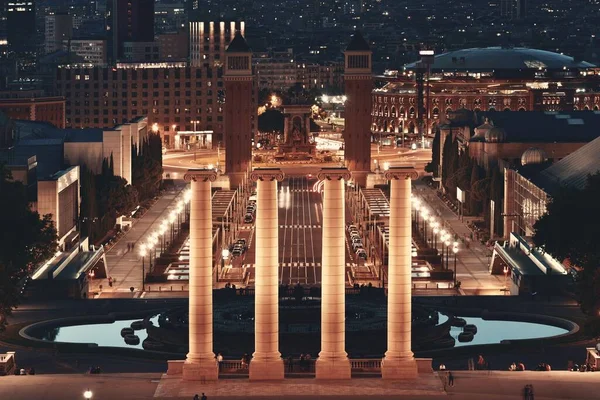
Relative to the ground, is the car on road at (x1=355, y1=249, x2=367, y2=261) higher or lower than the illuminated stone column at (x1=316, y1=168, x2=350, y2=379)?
lower

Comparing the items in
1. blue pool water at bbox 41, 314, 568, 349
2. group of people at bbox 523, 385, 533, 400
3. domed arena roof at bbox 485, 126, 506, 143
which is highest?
domed arena roof at bbox 485, 126, 506, 143

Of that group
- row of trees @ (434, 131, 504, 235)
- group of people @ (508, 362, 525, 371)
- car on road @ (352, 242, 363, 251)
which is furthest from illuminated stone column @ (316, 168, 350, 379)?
row of trees @ (434, 131, 504, 235)

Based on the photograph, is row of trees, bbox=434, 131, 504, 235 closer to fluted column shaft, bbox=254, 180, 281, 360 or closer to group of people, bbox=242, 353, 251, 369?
group of people, bbox=242, 353, 251, 369

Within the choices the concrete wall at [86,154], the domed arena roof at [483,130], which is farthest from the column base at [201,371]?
the domed arena roof at [483,130]

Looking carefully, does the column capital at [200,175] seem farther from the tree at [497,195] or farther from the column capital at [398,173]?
the tree at [497,195]

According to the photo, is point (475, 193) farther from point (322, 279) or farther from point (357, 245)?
point (322, 279)

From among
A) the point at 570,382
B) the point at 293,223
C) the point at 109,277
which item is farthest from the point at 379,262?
the point at 570,382

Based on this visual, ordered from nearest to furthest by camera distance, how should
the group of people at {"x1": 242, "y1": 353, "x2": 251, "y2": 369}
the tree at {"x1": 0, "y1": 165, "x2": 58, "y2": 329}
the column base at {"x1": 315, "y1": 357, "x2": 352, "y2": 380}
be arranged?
the column base at {"x1": 315, "y1": 357, "x2": 352, "y2": 380} < the group of people at {"x1": 242, "y1": 353, "x2": 251, "y2": 369} < the tree at {"x1": 0, "y1": 165, "x2": 58, "y2": 329}

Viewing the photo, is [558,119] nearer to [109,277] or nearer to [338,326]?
[109,277]

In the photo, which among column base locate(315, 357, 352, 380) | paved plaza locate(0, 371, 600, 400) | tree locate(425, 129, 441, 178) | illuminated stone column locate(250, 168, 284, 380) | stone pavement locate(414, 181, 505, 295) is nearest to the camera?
paved plaza locate(0, 371, 600, 400)
